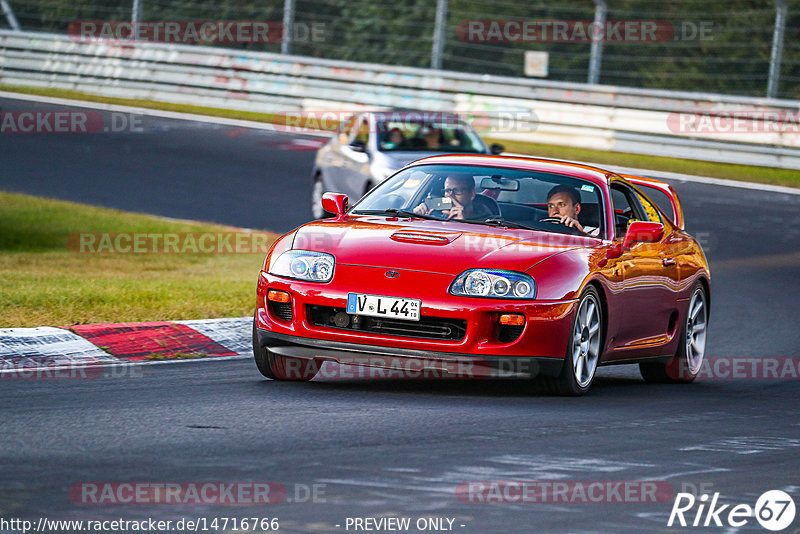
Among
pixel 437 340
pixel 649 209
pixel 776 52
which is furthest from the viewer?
pixel 776 52

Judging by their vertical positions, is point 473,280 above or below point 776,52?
below

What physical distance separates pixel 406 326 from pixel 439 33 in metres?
18.5

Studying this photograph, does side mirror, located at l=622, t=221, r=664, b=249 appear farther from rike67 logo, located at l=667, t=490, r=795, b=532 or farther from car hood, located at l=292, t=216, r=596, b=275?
rike67 logo, located at l=667, t=490, r=795, b=532

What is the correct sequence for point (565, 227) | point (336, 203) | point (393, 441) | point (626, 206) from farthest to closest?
point (626, 206)
point (336, 203)
point (565, 227)
point (393, 441)

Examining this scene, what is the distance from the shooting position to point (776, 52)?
74.0 ft

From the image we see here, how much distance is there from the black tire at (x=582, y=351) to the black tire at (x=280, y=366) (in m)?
1.36

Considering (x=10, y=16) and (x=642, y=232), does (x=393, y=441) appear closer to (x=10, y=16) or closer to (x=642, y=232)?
(x=642, y=232)

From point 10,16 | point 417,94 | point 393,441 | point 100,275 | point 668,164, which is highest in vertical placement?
point 10,16

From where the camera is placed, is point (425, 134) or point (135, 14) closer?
point (425, 134)

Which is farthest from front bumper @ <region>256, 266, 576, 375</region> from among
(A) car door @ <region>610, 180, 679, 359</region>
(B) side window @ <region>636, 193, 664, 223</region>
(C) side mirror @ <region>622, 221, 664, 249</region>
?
(B) side window @ <region>636, 193, 664, 223</region>

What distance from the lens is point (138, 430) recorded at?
252 inches

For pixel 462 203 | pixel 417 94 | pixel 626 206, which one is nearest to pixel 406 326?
pixel 462 203

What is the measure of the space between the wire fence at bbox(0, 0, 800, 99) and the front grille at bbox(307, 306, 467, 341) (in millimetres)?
16063

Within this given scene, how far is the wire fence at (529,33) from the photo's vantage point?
950 inches
